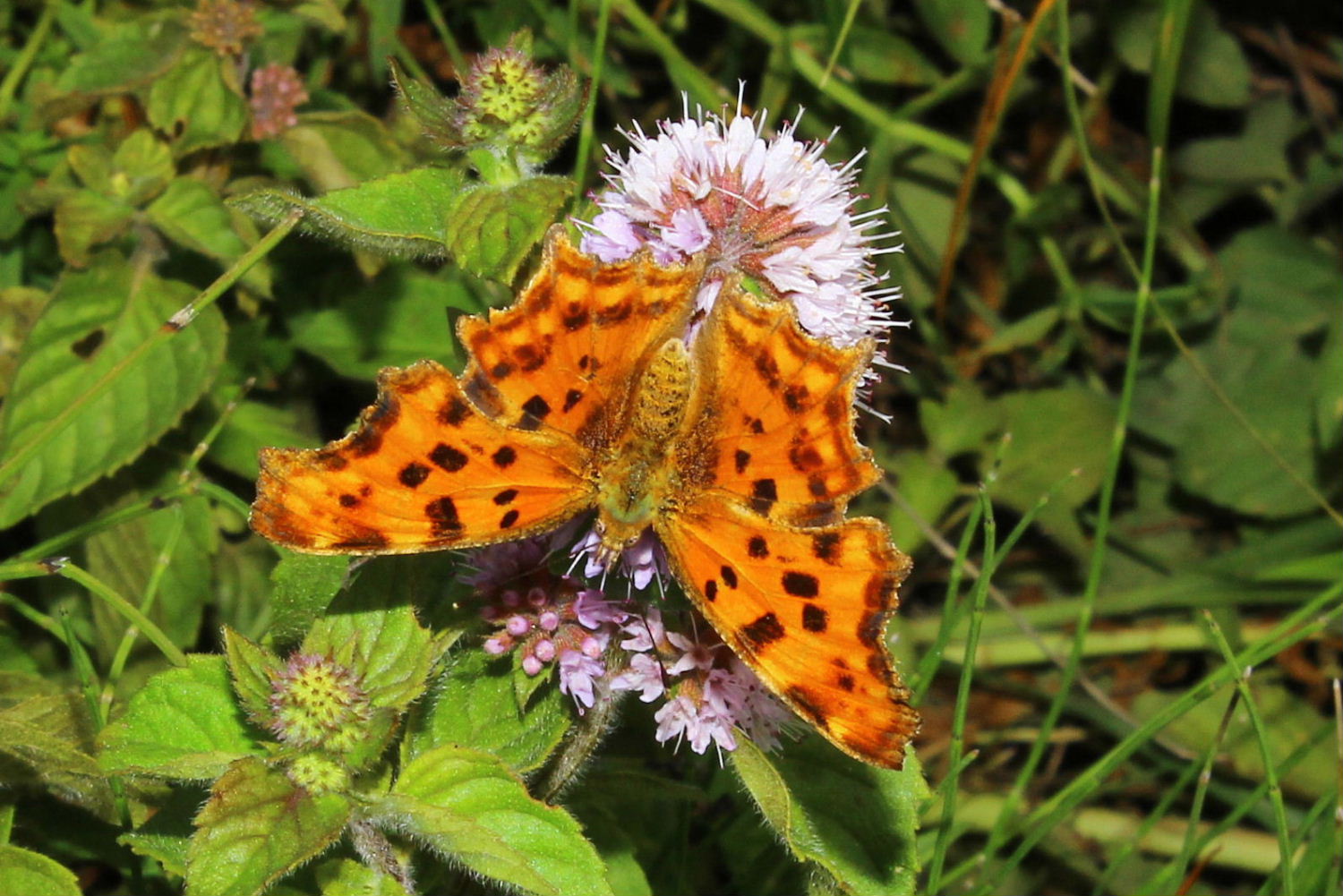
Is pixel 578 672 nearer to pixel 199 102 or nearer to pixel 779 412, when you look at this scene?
pixel 779 412

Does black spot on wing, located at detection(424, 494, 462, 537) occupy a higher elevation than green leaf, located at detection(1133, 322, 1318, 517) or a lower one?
lower

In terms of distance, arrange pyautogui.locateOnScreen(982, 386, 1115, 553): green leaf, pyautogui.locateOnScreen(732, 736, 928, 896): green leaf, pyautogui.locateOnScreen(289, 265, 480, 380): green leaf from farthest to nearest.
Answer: pyautogui.locateOnScreen(982, 386, 1115, 553): green leaf < pyautogui.locateOnScreen(289, 265, 480, 380): green leaf < pyautogui.locateOnScreen(732, 736, 928, 896): green leaf

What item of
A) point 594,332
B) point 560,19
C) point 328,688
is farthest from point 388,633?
point 560,19

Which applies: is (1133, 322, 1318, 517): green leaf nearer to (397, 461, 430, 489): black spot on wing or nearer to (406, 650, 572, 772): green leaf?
(406, 650, 572, 772): green leaf

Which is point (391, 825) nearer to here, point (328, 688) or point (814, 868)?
point (328, 688)

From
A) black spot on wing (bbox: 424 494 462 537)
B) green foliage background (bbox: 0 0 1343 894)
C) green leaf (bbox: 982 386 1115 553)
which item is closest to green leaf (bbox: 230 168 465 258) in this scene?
green foliage background (bbox: 0 0 1343 894)

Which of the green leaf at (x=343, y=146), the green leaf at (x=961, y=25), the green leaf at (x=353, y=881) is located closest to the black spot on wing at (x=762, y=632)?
the green leaf at (x=353, y=881)

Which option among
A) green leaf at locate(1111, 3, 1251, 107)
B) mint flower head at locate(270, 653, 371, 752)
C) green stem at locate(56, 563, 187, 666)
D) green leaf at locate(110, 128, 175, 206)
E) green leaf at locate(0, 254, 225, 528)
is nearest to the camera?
mint flower head at locate(270, 653, 371, 752)
